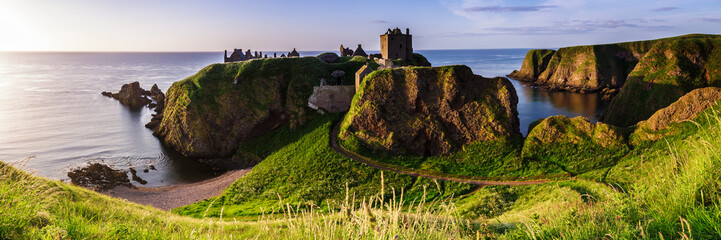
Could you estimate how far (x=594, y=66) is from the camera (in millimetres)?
98625

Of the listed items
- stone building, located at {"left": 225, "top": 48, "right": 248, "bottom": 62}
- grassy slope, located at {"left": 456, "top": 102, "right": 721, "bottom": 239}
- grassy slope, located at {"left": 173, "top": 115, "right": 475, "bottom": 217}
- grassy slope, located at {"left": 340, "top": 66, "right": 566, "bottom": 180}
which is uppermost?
stone building, located at {"left": 225, "top": 48, "right": 248, "bottom": 62}

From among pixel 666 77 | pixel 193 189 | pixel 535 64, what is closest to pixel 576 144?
pixel 666 77

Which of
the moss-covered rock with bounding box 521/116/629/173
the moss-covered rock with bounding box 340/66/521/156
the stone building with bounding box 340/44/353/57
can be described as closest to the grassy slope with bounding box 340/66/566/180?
the moss-covered rock with bounding box 340/66/521/156

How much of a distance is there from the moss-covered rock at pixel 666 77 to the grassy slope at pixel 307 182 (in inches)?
1363

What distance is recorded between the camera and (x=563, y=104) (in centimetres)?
8288

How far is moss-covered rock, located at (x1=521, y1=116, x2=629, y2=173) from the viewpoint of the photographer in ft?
105

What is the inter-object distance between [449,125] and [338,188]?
14364mm

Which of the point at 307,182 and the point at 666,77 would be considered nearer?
the point at 307,182

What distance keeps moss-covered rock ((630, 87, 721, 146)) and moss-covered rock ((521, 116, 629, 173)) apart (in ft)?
5.51

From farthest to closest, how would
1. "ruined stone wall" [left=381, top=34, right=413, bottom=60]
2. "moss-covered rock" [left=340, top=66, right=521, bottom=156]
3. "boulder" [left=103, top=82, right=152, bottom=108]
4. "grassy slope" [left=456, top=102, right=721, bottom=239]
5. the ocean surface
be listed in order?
"boulder" [left=103, top=82, right=152, bottom=108], "ruined stone wall" [left=381, top=34, right=413, bottom=60], the ocean surface, "moss-covered rock" [left=340, top=66, right=521, bottom=156], "grassy slope" [left=456, top=102, right=721, bottom=239]

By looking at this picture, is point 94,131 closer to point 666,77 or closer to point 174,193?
point 174,193

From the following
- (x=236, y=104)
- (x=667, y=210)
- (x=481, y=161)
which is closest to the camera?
(x=667, y=210)

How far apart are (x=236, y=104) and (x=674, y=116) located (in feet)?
164

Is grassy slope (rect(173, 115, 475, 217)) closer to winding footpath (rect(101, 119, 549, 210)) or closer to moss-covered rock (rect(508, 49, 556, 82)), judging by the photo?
winding footpath (rect(101, 119, 549, 210))
